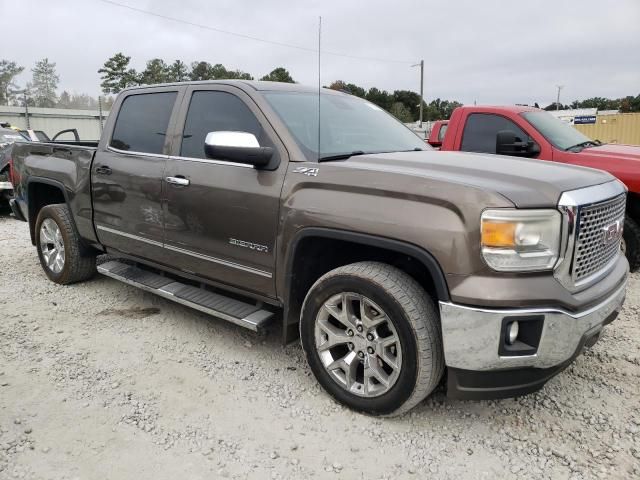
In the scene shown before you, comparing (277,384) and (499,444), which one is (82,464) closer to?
(277,384)

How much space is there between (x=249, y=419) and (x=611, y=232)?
2257 mm

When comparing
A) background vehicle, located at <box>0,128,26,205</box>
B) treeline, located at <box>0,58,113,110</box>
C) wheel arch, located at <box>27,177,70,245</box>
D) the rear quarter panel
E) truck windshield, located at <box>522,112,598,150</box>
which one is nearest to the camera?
the rear quarter panel

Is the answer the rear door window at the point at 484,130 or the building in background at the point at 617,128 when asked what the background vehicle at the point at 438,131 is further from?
the building in background at the point at 617,128

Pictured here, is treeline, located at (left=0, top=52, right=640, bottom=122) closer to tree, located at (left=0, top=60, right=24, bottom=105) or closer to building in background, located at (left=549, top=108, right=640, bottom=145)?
tree, located at (left=0, top=60, right=24, bottom=105)

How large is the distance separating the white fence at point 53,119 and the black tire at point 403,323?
1917 centimetres

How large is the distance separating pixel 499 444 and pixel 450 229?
118 centimetres

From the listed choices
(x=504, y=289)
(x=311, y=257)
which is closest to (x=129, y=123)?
(x=311, y=257)

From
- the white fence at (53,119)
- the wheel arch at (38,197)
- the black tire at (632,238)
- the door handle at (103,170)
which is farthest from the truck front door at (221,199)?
the white fence at (53,119)

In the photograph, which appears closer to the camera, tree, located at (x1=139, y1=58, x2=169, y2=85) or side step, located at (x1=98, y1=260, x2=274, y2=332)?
side step, located at (x1=98, y1=260, x2=274, y2=332)

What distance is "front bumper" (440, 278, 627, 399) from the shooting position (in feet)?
7.66

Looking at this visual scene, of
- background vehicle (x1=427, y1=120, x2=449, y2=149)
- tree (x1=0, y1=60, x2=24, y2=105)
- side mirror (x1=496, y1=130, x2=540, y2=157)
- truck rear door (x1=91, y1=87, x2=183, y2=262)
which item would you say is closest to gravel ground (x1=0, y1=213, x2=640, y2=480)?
truck rear door (x1=91, y1=87, x2=183, y2=262)

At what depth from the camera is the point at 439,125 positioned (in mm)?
7934

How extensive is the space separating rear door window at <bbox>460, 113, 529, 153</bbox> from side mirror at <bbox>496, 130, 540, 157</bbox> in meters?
0.24

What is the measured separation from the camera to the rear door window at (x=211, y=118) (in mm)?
3391
